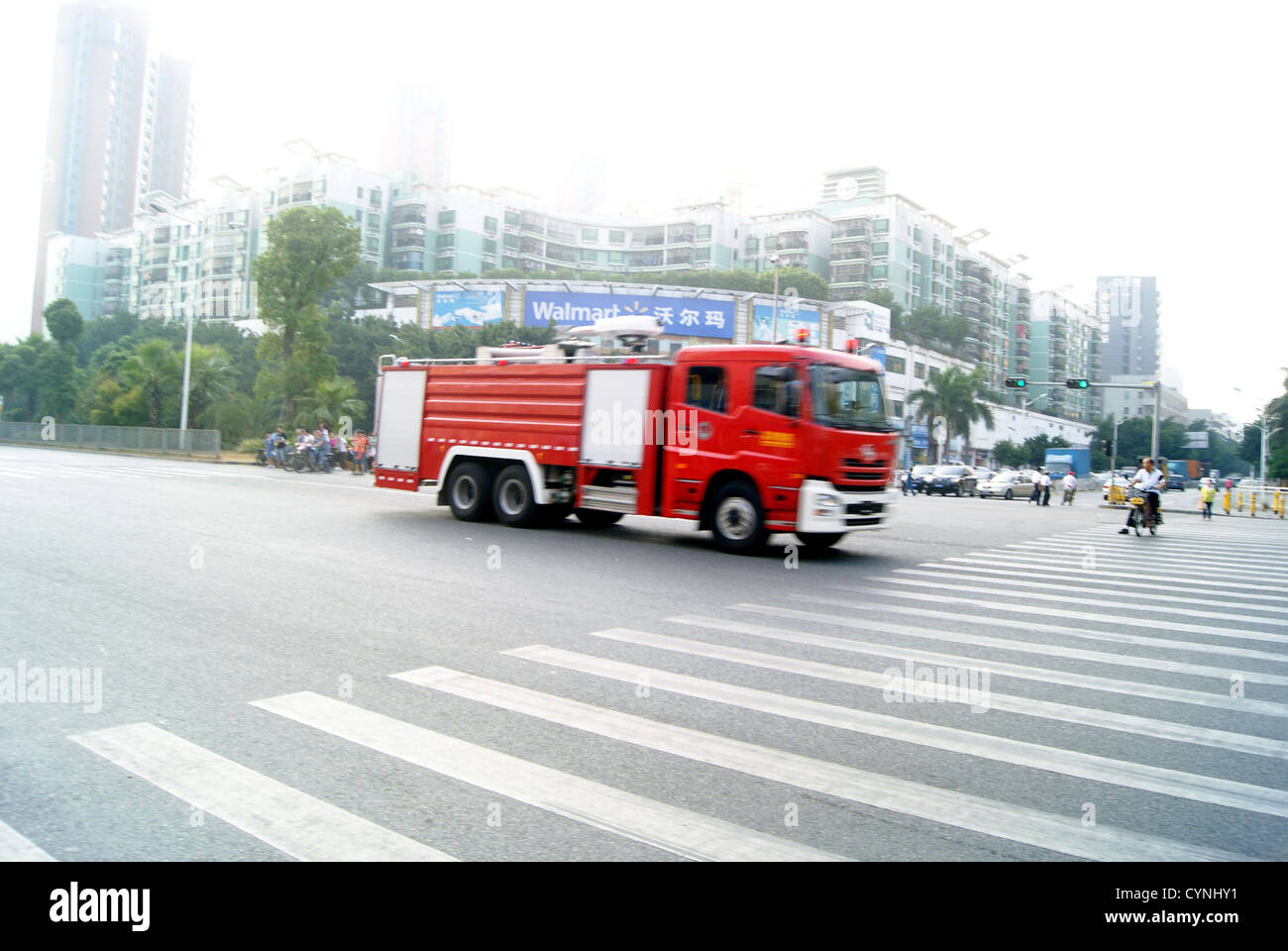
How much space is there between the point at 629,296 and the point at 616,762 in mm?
61363

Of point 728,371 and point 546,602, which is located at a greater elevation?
point 728,371

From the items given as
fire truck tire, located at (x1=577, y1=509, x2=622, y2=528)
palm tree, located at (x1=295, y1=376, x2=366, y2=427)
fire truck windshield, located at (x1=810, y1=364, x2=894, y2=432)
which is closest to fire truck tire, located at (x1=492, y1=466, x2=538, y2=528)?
fire truck tire, located at (x1=577, y1=509, x2=622, y2=528)

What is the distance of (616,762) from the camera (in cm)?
399

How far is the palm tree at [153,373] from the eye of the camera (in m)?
42.6

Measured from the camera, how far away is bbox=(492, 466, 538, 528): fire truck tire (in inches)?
548

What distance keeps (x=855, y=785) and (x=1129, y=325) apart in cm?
17774

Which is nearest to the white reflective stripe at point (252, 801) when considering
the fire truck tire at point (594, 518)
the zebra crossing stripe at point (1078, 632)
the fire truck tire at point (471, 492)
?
the zebra crossing stripe at point (1078, 632)

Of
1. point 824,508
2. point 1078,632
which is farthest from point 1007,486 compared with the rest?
point 1078,632

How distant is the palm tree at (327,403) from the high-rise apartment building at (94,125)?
404 ft

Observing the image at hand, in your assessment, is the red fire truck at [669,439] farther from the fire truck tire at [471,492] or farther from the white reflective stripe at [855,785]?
the white reflective stripe at [855,785]

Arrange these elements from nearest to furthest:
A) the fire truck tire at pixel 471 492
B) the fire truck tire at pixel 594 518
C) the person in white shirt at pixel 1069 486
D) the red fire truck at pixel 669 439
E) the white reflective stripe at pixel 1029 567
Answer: the white reflective stripe at pixel 1029 567 < the red fire truck at pixel 669 439 < the fire truck tire at pixel 471 492 < the fire truck tire at pixel 594 518 < the person in white shirt at pixel 1069 486

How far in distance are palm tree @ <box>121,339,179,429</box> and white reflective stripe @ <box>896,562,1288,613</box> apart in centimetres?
4157
